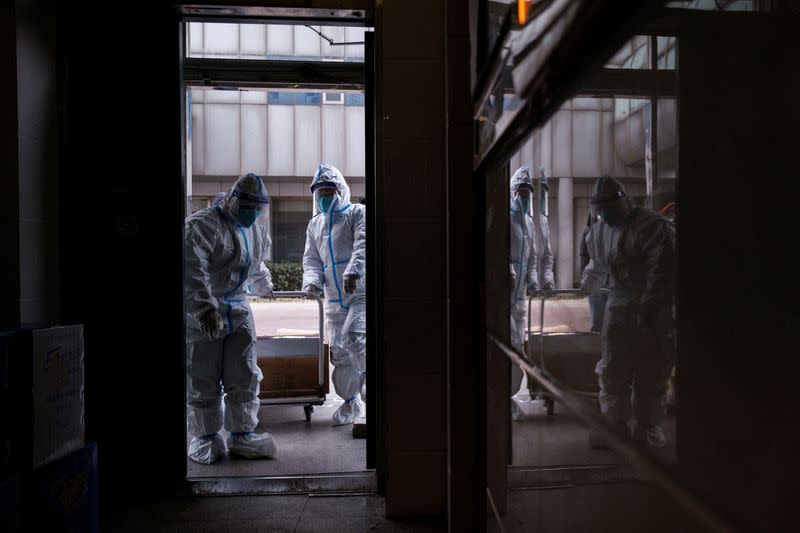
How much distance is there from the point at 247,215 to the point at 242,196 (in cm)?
11

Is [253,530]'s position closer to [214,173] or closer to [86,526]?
[86,526]

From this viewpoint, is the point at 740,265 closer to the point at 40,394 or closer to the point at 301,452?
the point at 40,394

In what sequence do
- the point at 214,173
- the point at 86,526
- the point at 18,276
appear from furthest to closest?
the point at 214,173 → the point at 18,276 → the point at 86,526

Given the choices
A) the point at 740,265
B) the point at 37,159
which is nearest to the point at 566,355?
the point at 740,265

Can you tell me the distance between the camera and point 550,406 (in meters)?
0.72

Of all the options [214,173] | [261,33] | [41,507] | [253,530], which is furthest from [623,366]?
[214,173]

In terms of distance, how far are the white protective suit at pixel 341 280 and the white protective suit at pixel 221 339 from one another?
653 millimetres

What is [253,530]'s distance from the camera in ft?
6.14

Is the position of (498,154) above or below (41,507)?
above

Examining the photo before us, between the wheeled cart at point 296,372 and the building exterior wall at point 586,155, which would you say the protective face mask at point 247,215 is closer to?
the wheeled cart at point 296,372

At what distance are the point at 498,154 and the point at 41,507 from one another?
4.26 ft

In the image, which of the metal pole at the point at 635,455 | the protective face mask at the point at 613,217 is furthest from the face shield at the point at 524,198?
the protective face mask at the point at 613,217

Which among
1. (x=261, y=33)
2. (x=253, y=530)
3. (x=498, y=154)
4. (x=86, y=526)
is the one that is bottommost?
(x=253, y=530)

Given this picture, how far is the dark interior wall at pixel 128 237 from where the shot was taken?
2.09 meters
